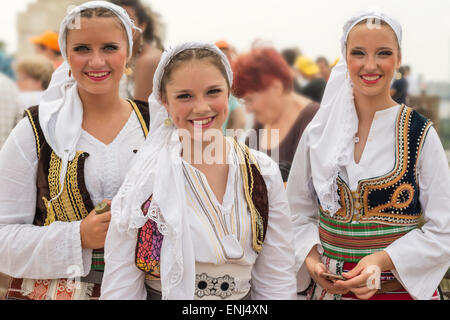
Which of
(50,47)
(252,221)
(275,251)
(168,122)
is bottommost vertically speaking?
(275,251)

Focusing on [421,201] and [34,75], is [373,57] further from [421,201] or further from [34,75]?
[34,75]

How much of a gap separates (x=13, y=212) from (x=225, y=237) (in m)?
0.82

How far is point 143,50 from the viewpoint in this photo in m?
2.87

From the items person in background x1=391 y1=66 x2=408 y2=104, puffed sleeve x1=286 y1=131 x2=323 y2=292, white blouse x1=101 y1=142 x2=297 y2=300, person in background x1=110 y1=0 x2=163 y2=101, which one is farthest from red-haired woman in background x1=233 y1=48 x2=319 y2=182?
person in background x1=391 y1=66 x2=408 y2=104

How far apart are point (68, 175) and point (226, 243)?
2.11 ft

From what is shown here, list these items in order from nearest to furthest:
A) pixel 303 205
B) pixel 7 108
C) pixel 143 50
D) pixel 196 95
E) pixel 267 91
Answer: pixel 196 95, pixel 303 205, pixel 143 50, pixel 267 91, pixel 7 108

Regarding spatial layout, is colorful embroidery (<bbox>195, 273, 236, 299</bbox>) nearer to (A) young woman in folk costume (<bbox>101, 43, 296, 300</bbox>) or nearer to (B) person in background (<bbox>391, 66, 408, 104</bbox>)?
(A) young woman in folk costume (<bbox>101, 43, 296, 300</bbox>)

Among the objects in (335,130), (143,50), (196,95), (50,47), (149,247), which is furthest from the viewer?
(50,47)

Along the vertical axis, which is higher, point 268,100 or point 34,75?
point 34,75

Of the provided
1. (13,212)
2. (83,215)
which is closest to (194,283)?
(83,215)

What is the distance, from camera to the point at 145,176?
1771 millimetres

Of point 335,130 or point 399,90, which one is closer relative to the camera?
point 335,130

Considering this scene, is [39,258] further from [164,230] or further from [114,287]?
[164,230]

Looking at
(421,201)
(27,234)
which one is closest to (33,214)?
(27,234)
